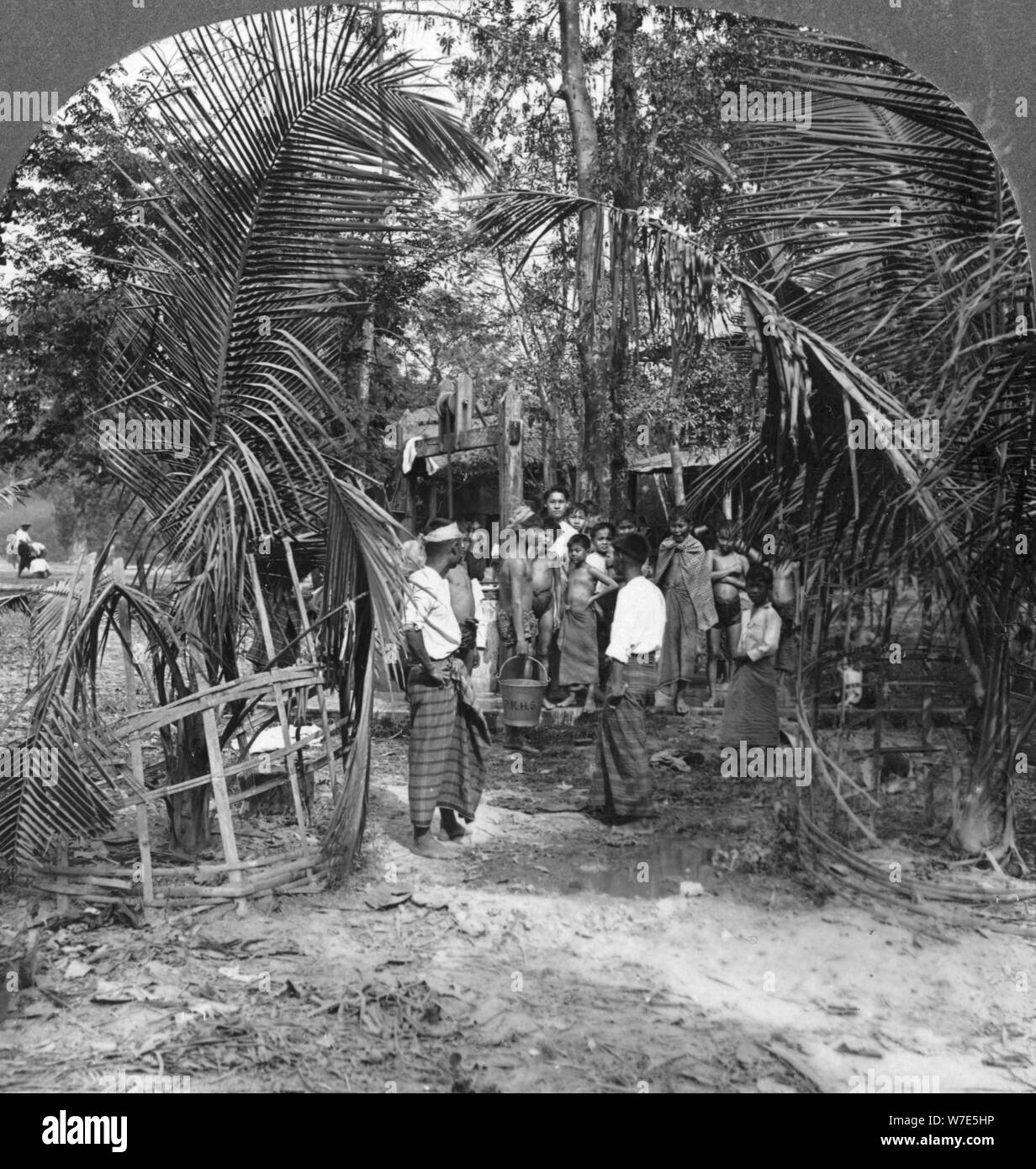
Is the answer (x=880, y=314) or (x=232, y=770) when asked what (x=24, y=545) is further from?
(x=880, y=314)

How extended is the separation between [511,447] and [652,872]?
1.86 m

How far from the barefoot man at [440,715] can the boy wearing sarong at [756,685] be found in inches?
50.9

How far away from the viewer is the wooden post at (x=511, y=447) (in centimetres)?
478

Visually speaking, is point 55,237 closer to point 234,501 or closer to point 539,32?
point 234,501

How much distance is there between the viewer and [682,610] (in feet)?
22.8

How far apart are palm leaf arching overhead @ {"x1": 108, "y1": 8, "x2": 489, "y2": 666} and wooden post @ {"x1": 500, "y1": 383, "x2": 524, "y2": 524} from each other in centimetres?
65

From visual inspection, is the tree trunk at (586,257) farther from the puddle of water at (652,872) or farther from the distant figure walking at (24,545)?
the distant figure walking at (24,545)

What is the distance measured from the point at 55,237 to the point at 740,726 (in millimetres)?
3651

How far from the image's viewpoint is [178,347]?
452cm

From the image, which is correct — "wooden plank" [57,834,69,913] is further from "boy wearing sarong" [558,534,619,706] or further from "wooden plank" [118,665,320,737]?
"boy wearing sarong" [558,534,619,706]

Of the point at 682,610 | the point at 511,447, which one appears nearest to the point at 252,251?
the point at 511,447
